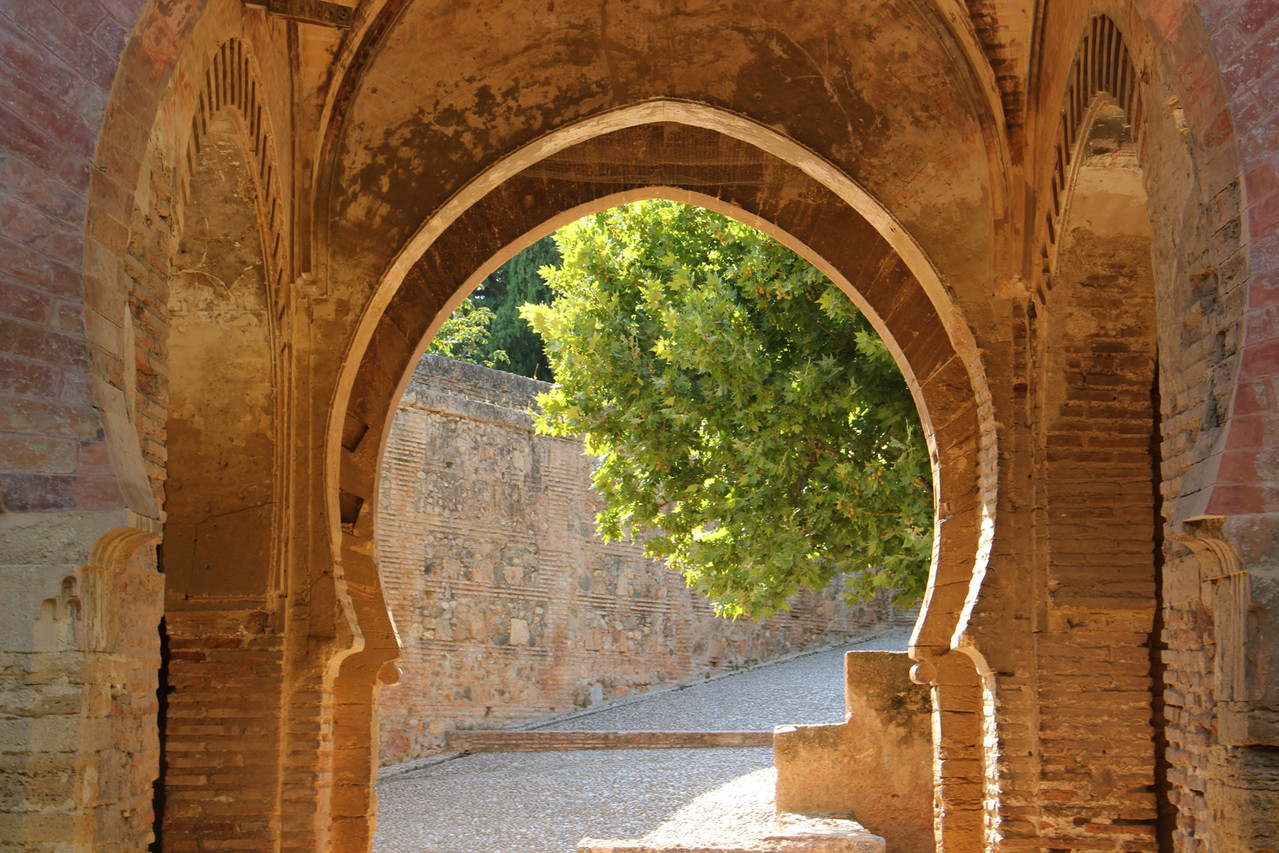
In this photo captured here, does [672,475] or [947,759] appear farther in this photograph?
[672,475]

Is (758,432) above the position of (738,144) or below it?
below

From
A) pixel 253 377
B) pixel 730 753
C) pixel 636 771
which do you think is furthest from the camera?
pixel 730 753

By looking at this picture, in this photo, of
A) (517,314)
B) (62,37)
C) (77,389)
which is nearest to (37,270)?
(77,389)

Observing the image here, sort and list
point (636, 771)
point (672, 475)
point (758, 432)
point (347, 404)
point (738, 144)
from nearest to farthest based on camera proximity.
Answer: point (347, 404) < point (738, 144) < point (758, 432) < point (672, 475) < point (636, 771)

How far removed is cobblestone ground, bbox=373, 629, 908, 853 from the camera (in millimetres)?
11203

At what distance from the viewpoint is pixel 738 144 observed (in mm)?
8117

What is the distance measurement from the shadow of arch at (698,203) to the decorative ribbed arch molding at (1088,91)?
2.66 feet

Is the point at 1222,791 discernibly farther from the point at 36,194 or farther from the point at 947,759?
the point at 36,194

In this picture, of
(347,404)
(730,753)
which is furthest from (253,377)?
(730,753)

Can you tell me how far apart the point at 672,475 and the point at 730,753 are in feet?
15.8

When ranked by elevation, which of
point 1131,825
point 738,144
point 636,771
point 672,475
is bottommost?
point 636,771

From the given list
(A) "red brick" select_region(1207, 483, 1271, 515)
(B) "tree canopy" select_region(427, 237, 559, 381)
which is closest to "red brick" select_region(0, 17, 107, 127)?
(A) "red brick" select_region(1207, 483, 1271, 515)

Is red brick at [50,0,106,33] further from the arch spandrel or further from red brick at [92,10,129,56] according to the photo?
the arch spandrel

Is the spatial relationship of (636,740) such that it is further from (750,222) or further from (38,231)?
(38,231)
